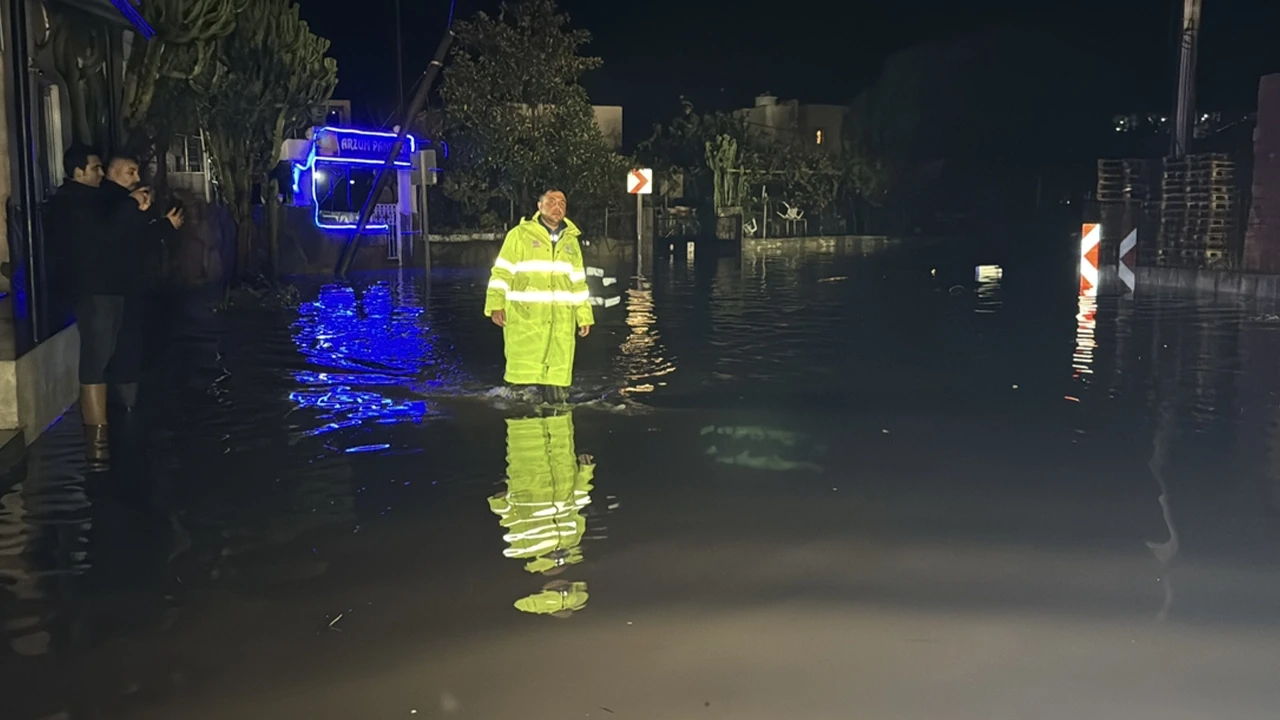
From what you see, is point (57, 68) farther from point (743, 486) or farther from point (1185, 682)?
point (1185, 682)

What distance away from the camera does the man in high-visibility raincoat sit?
8.69m

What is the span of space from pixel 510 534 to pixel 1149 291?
16.5m

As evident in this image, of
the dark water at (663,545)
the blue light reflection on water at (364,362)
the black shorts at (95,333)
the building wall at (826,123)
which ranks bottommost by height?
the dark water at (663,545)

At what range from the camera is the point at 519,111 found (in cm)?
2992

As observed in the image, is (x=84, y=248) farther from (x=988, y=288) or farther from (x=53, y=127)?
(x=988, y=288)

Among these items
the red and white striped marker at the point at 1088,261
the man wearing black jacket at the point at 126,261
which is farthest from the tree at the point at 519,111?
the man wearing black jacket at the point at 126,261

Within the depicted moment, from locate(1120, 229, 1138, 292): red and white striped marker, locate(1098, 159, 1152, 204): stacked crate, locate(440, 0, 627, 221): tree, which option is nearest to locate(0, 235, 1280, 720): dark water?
locate(1120, 229, 1138, 292): red and white striped marker

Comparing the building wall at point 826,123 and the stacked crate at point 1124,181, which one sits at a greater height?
the building wall at point 826,123

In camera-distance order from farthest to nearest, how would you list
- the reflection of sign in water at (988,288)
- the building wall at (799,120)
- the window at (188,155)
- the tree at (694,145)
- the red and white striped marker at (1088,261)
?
the building wall at (799,120) < the tree at (694,145) < the window at (188,155) < the red and white striped marker at (1088,261) < the reflection of sign in water at (988,288)

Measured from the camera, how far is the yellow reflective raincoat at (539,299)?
870 cm

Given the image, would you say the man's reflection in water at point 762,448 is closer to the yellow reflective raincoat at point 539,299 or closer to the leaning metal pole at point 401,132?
the yellow reflective raincoat at point 539,299

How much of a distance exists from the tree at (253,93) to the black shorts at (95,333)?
10.1m

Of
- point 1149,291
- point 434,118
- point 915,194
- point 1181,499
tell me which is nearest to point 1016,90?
point 915,194

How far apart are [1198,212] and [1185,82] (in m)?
2.45
